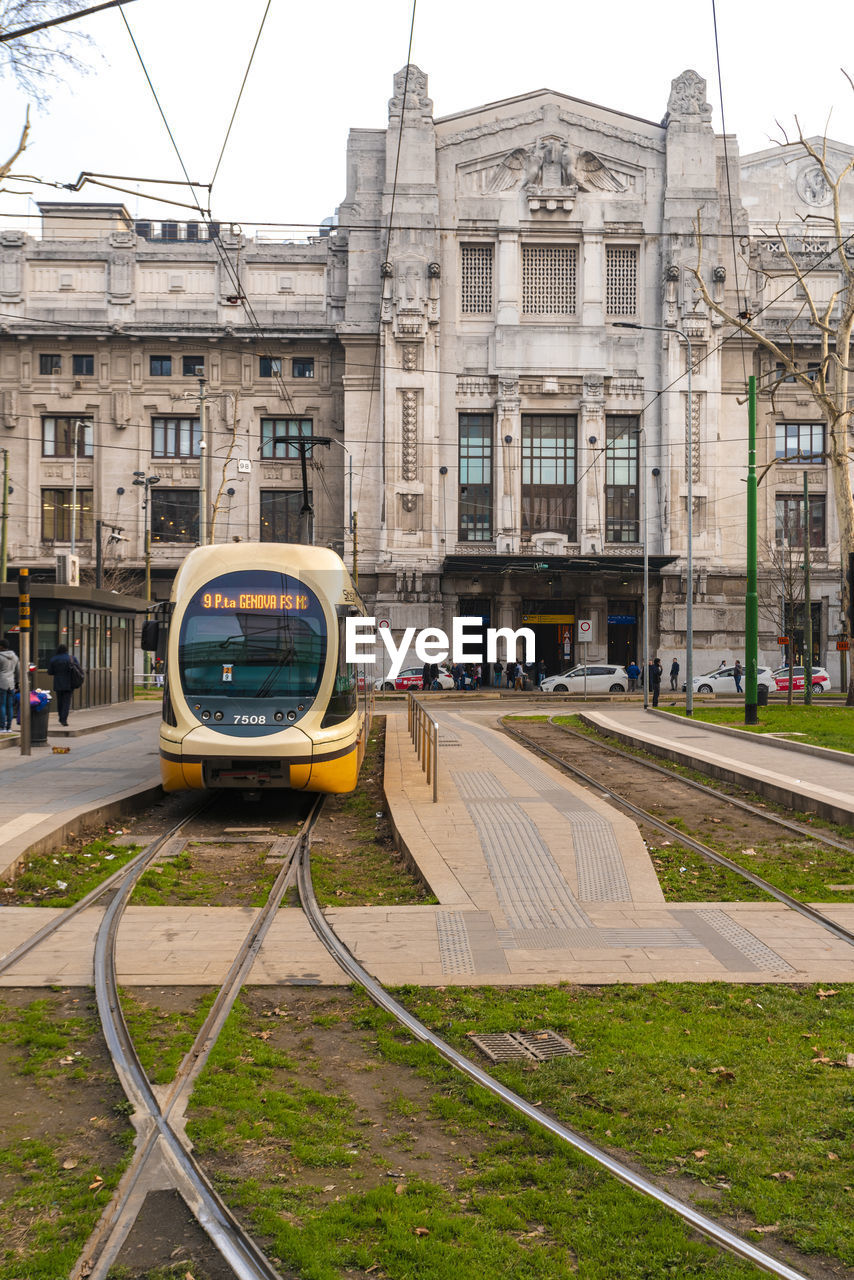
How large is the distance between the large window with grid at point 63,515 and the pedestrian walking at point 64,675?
3162 cm

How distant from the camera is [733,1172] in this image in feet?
15.3

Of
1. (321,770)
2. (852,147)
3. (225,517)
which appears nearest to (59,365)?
(225,517)

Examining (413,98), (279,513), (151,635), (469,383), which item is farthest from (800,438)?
(151,635)

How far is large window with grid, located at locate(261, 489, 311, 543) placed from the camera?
185 ft

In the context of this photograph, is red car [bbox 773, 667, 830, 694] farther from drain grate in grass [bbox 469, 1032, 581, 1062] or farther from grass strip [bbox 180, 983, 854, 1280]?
drain grate in grass [bbox 469, 1032, 581, 1062]

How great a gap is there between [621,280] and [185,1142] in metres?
54.8

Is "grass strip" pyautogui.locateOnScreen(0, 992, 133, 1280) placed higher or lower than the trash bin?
lower

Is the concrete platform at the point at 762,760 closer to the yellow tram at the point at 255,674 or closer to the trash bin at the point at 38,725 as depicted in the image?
the yellow tram at the point at 255,674

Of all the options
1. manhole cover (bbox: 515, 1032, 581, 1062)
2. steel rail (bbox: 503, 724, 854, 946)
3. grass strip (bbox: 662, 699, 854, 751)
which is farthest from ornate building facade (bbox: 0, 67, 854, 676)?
manhole cover (bbox: 515, 1032, 581, 1062)

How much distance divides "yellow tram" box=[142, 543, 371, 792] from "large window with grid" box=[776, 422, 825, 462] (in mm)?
46269

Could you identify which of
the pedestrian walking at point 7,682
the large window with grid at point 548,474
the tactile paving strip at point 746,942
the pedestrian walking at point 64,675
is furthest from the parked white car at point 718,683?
the tactile paving strip at point 746,942

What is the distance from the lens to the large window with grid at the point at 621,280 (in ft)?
182

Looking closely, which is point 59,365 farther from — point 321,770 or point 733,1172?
point 733,1172

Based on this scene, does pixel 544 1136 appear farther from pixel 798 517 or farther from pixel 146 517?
pixel 798 517
